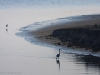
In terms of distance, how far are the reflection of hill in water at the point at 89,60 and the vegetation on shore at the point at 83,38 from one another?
118 cm

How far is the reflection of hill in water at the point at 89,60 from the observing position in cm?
2049

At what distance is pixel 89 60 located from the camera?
21.6 metres

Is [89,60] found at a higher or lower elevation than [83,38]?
lower

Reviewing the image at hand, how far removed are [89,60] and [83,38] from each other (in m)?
3.58

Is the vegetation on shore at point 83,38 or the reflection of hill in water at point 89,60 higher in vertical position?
the vegetation on shore at point 83,38

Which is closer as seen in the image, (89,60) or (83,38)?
(89,60)

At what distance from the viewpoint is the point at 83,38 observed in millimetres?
24906

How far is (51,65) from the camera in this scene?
20.8m

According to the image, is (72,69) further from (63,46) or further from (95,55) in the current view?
(63,46)

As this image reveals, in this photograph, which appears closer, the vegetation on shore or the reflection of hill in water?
the reflection of hill in water

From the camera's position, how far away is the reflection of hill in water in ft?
67.2

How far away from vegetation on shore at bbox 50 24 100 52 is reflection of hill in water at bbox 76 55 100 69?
118 cm

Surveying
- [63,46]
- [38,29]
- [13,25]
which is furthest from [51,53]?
[13,25]

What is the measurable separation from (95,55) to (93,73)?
4105mm
